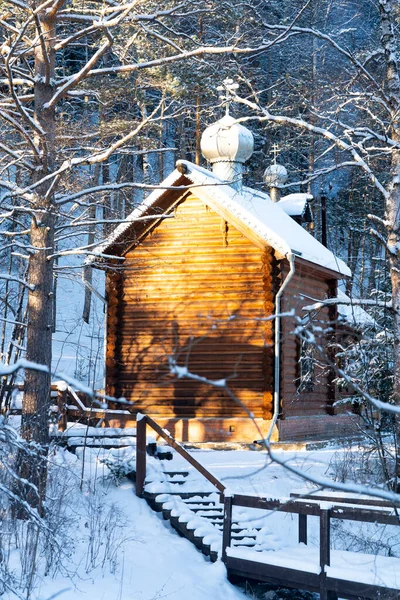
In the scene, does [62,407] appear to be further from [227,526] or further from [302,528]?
[302,528]

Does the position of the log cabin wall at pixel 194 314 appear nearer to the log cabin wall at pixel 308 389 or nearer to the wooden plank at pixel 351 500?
the log cabin wall at pixel 308 389

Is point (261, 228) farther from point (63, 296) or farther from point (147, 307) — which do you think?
point (63, 296)

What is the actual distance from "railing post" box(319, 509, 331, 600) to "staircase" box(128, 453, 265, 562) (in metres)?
2.05

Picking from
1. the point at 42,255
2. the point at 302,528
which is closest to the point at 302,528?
the point at 302,528

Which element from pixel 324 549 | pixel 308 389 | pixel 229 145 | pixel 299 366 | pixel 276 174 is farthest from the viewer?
pixel 276 174

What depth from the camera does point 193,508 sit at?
13.3 m

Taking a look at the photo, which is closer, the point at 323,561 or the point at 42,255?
the point at 323,561

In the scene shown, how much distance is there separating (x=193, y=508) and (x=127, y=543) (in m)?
1.90

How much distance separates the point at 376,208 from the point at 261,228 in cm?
2230

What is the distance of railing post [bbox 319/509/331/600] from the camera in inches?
373

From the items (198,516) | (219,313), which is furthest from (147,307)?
(198,516)

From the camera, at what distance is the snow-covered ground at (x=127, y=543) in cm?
1009

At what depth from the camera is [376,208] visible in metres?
39.3

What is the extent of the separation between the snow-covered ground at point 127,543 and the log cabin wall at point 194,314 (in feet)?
14.6
